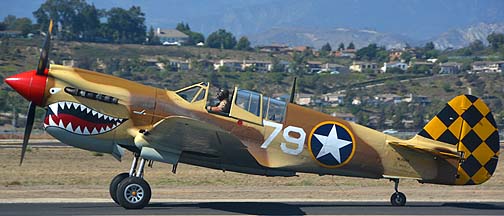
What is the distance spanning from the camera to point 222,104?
50.1 feet

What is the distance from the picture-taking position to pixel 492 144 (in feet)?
53.4

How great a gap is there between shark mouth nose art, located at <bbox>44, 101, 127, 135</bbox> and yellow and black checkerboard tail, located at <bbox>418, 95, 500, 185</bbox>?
220 inches

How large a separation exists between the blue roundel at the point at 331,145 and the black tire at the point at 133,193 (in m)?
2.94

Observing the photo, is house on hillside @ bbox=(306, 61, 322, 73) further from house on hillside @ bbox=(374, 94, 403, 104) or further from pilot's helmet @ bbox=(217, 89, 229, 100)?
pilot's helmet @ bbox=(217, 89, 229, 100)

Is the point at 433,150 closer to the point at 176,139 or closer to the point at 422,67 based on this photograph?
the point at 176,139

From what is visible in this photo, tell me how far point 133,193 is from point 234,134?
1.93 metres

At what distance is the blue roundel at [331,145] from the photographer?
51.2 feet

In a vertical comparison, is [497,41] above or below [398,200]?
below

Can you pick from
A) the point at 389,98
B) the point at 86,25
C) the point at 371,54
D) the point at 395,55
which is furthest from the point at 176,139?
the point at 395,55

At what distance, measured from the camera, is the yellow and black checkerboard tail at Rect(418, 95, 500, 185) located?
16078mm

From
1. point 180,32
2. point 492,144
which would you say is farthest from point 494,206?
point 180,32

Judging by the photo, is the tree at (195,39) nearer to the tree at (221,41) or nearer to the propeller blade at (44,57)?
the tree at (221,41)

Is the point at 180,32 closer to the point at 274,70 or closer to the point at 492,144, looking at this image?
the point at 274,70

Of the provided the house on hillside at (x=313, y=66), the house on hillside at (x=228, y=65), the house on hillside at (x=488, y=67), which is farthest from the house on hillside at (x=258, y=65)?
the house on hillside at (x=488, y=67)
